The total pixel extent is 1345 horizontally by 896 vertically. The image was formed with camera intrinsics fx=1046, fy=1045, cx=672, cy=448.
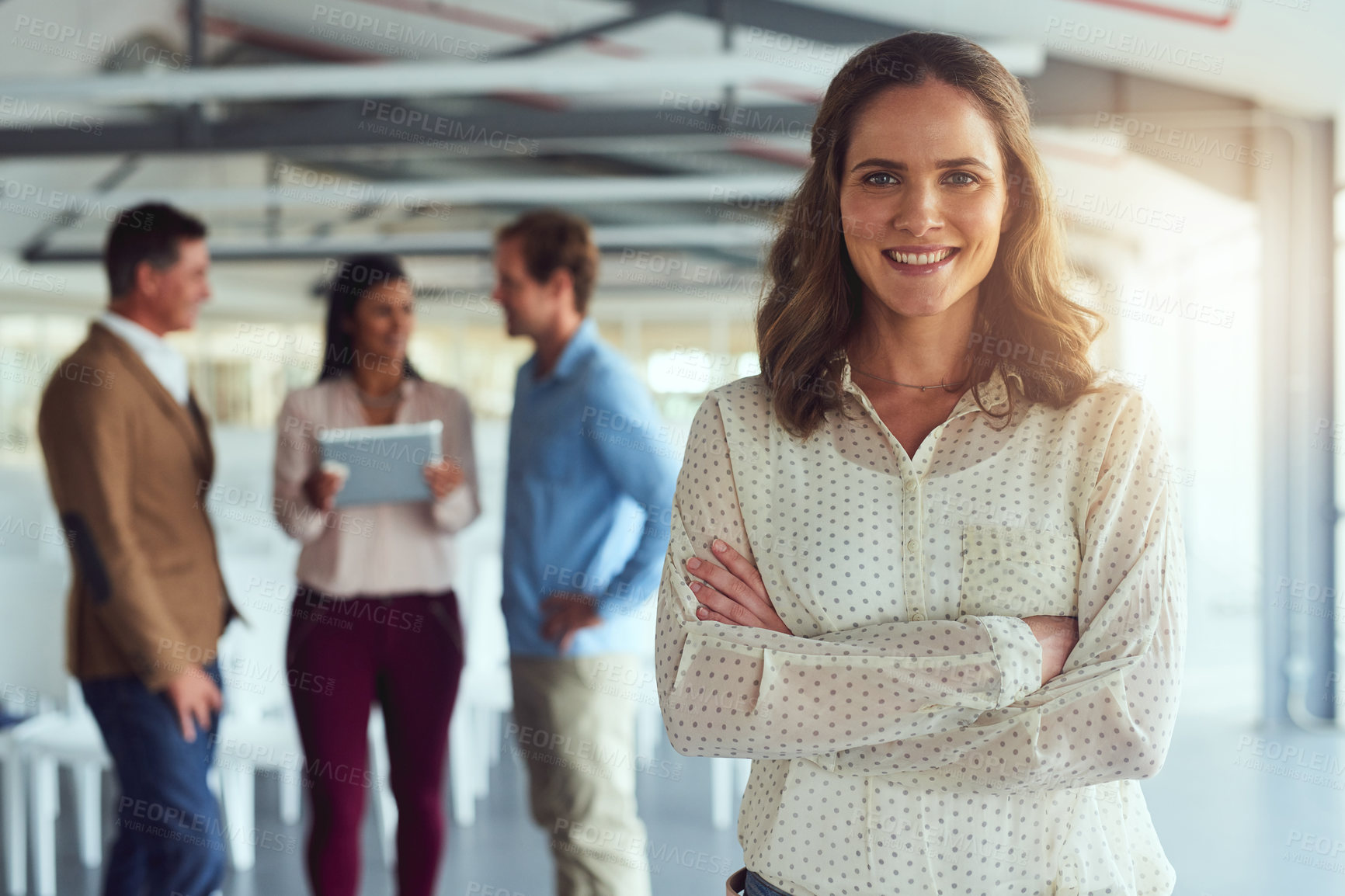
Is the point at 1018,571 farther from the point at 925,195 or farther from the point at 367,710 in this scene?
the point at 367,710

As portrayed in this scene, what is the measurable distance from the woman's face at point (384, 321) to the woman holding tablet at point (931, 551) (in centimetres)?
148

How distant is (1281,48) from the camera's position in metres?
4.05

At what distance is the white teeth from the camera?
1.23 meters

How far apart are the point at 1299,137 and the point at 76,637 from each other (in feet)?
16.5

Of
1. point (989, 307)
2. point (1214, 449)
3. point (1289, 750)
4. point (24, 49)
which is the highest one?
point (24, 49)

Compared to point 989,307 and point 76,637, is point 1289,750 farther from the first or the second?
point 76,637

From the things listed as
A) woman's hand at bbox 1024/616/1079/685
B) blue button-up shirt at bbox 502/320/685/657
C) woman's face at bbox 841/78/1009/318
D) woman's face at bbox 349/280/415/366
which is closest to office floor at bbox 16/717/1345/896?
blue button-up shirt at bbox 502/320/685/657

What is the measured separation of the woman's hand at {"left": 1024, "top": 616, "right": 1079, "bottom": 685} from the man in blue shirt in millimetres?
1222

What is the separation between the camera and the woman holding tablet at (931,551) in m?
1.14

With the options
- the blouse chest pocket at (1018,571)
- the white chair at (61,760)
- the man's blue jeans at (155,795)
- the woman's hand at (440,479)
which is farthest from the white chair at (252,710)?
the blouse chest pocket at (1018,571)

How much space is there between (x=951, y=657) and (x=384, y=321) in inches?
73.8

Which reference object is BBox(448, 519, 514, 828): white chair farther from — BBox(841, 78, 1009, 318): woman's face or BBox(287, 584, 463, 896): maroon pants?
BBox(841, 78, 1009, 318): woman's face

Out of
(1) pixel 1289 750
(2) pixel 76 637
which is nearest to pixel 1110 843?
(2) pixel 76 637

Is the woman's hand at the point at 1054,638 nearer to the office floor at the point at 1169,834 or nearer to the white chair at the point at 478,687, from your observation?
the office floor at the point at 1169,834
